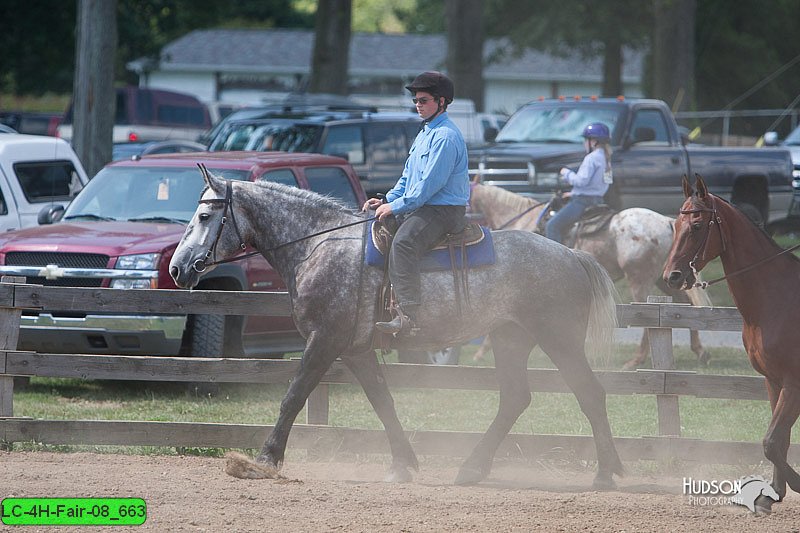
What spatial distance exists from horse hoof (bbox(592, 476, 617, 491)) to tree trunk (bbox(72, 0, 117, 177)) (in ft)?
37.2

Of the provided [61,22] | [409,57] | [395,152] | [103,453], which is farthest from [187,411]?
[409,57]

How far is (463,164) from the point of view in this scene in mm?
8203

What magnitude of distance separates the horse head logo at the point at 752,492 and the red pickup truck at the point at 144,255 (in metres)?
4.18

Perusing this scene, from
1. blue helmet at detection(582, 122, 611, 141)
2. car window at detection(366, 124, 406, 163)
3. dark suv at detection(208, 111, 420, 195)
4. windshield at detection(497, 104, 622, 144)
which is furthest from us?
→ windshield at detection(497, 104, 622, 144)

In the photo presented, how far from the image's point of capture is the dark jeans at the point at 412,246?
7.99m

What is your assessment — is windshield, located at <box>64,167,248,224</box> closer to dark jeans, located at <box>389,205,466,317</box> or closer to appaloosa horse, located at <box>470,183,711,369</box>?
dark jeans, located at <box>389,205,466,317</box>

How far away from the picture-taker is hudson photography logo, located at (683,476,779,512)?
7607 millimetres

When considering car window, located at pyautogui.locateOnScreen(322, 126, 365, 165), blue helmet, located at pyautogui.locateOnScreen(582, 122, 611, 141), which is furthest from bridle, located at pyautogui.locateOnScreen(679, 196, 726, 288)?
car window, located at pyautogui.locateOnScreen(322, 126, 365, 165)

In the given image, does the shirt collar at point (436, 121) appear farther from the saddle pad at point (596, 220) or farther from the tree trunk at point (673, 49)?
the tree trunk at point (673, 49)

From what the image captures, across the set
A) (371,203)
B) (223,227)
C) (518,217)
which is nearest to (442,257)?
(371,203)

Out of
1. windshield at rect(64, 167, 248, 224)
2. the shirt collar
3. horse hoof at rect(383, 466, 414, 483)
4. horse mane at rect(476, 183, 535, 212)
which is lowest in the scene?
horse hoof at rect(383, 466, 414, 483)

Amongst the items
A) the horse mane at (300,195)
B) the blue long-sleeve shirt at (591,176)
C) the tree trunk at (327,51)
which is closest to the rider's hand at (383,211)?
the horse mane at (300,195)

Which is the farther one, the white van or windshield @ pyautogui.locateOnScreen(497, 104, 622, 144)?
windshield @ pyautogui.locateOnScreen(497, 104, 622, 144)

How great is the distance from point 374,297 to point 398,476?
127 cm
